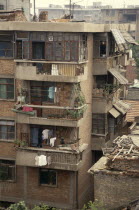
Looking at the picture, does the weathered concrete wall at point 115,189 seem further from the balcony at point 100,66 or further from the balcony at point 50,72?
the balcony at point 100,66

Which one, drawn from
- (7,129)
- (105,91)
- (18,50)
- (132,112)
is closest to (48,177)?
(7,129)

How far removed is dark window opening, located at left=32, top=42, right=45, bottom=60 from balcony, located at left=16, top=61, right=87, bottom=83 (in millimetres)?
434

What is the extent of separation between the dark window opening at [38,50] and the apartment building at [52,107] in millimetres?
15

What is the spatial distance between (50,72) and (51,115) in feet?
7.32

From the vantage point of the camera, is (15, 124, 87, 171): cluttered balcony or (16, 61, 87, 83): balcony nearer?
(16, 61, 87, 83): balcony

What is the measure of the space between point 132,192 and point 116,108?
29.4ft

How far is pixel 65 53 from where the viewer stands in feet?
69.8

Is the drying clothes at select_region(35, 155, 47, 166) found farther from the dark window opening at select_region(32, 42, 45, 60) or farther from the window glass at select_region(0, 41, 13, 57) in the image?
the window glass at select_region(0, 41, 13, 57)

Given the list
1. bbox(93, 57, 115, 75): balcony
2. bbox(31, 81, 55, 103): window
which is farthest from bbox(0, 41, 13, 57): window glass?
bbox(93, 57, 115, 75): balcony

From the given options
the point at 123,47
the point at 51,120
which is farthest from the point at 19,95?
the point at 123,47

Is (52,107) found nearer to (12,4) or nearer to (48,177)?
(48,177)

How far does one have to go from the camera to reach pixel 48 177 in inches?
912

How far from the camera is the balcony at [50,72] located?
2119 centimetres

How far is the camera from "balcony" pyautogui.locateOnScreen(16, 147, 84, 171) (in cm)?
2158
